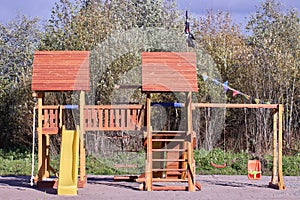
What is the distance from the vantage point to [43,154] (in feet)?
41.3

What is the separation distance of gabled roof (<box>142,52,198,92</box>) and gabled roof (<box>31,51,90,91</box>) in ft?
4.12

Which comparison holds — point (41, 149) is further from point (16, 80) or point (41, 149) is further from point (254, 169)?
point (16, 80)

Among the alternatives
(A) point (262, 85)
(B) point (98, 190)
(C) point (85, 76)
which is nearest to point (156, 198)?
(B) point (98, 190)

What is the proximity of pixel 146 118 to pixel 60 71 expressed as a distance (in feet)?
Result: 6.45

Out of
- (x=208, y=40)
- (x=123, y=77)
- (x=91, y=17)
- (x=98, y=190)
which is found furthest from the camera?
(x=208, y=40)

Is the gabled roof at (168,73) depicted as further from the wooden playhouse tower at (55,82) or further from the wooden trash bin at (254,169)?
the wooden trash bin at (254,169)

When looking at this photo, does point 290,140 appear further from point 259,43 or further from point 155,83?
point 155,83

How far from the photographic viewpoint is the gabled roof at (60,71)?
1216 cm

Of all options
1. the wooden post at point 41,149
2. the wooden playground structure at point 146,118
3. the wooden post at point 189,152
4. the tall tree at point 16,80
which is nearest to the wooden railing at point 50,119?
the wooden playground structure at point 146,118

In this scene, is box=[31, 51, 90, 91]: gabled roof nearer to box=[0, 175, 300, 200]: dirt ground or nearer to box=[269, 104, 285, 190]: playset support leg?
box=[0, 175, 300, 200]: dirt ground

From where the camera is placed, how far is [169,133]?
1249cm

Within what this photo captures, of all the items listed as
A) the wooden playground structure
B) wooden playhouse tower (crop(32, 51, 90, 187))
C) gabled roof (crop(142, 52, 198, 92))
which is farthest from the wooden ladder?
wooden playhouse tower (crop(32, 51, 90, 187))

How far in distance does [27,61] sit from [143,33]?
4.80 metres

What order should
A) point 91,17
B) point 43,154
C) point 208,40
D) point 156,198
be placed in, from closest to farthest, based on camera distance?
point 156,198 → point 43,154 → point 91,17 → point 208,40
